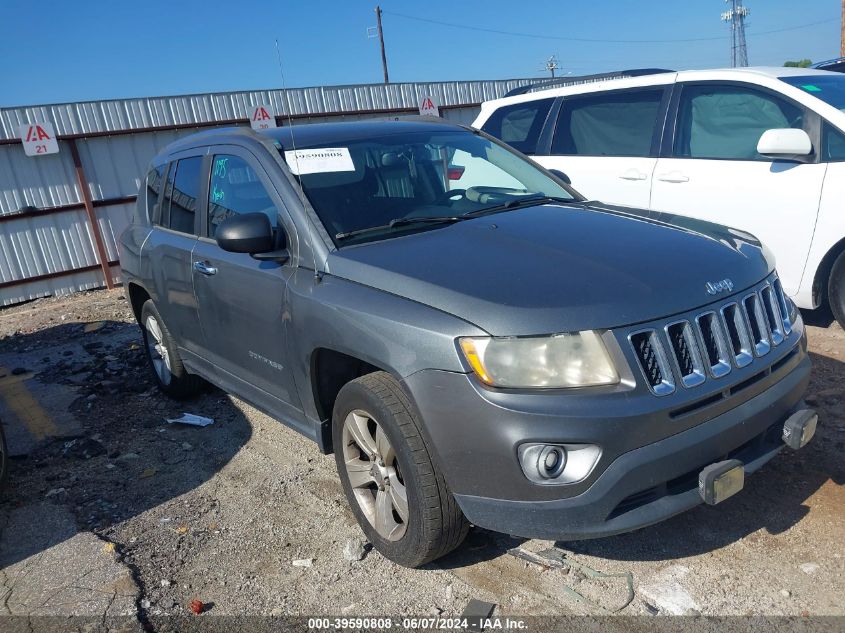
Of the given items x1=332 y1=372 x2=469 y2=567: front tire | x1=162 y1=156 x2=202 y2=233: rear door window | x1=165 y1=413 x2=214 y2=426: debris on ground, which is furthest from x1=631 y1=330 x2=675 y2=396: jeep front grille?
x1=165 y1=413 x2=214 y2=426: debris on ground

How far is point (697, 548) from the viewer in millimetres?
2959

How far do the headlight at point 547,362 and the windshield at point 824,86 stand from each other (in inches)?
150

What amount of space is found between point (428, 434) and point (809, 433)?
5.02 ft

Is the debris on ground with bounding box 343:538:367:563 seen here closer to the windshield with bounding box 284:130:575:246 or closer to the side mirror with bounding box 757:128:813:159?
the windshield with bounding box 284:130:575:246

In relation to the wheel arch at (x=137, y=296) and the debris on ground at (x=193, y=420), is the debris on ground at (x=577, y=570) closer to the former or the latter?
the debris on ground at (x=193, y=420)

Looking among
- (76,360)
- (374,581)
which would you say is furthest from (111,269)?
(374,581)

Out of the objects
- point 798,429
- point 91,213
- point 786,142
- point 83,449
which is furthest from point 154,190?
point 91,213

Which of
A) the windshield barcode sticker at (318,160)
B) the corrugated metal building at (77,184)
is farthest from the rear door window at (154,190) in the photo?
the corrugated metal building at (77,184)

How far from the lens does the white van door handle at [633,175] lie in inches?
228

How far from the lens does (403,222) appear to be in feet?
11.0

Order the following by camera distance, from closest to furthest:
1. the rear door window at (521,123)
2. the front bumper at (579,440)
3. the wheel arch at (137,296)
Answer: the front bumper at (579,440), the wheel arch at (137,296), the rear door window at (521,123)

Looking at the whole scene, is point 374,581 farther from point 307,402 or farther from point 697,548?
point 697,548

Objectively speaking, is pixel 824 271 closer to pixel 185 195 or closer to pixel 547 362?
pixel 547 362

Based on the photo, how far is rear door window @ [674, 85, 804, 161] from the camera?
524 cm
